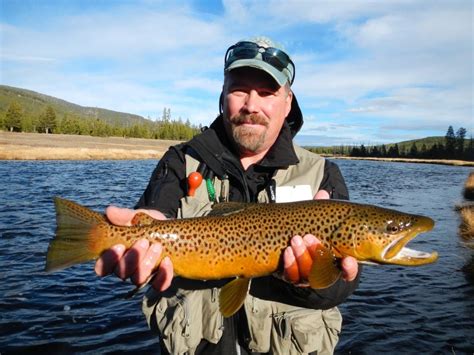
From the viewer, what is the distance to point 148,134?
371ft

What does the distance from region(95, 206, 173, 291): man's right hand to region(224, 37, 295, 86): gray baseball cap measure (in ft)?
5.43

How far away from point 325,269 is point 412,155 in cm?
13217

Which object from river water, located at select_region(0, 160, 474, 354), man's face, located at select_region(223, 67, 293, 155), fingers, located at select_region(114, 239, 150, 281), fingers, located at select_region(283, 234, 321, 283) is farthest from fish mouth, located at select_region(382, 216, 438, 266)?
river water, located at select_region(0, 160, 474, 354)

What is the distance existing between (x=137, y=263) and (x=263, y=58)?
1956 mm

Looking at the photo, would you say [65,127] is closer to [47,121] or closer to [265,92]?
[47,121]

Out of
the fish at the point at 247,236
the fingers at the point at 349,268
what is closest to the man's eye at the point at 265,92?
the fish at the point at 247,236

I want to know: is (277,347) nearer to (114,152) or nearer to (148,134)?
(114,152)

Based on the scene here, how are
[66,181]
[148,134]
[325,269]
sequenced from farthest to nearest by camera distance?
1. [148,134]
2. [66,181]
3. [325,269]

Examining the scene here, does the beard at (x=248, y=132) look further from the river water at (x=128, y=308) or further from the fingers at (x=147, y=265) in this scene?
the river water at (x=128, y=308)

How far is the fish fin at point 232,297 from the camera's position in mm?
2768

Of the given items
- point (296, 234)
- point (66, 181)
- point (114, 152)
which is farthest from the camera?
point (114, 152)

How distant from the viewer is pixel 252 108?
332 centimetres

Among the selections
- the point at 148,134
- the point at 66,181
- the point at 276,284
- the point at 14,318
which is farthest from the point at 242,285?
the point at 148,134

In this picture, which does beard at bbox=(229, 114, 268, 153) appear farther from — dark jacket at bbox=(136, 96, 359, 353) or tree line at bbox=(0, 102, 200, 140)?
tree line at bbox=(0, 102, 200, 140)
